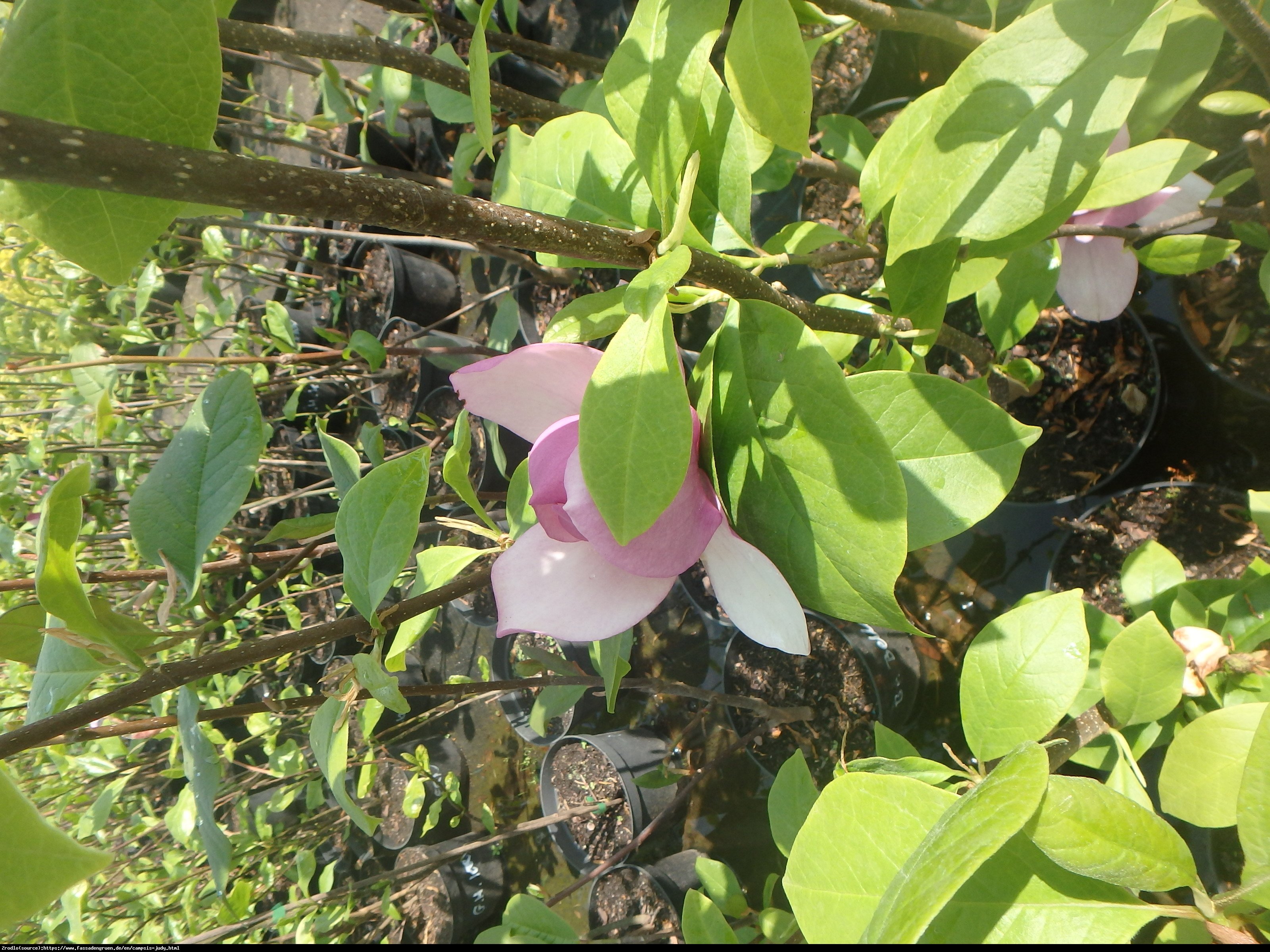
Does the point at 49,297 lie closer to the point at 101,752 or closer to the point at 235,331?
the point at 235,331

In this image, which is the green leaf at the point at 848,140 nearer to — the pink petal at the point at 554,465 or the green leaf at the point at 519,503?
the green leaf at the point at 519,503

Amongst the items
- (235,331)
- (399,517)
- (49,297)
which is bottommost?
(49,297)

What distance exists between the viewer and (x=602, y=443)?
31 centimetres

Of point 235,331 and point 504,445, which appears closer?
point 504,445

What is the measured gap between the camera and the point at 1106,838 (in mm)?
405

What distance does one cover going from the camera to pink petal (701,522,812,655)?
35cm

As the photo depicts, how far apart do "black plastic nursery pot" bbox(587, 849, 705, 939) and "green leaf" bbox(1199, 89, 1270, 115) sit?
114 centimetres

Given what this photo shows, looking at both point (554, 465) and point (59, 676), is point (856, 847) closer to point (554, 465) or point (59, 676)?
point (554, 465)

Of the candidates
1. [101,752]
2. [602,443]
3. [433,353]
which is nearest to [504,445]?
[433,353]

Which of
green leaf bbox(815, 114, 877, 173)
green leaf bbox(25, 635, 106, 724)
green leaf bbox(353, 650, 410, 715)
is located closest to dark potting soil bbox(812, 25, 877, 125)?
green leaf bbox(815, 114, 877, 173)

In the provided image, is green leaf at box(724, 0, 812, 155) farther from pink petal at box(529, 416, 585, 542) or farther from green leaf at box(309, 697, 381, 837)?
green leaf at box(309, 697, 381, 837)

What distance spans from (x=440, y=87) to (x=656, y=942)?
138 cm

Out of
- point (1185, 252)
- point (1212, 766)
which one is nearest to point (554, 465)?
point (1212, 766)

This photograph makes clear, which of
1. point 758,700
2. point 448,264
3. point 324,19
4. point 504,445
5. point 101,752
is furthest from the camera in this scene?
point 324,19
